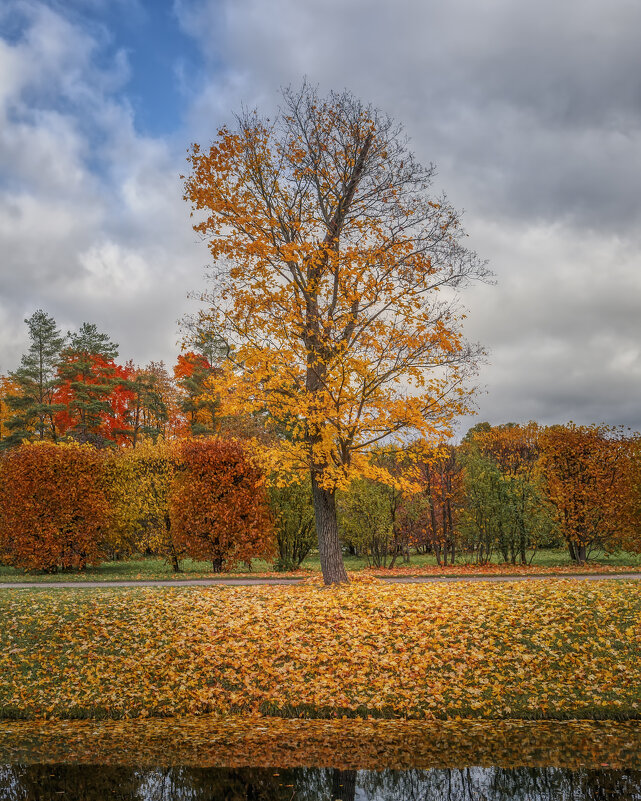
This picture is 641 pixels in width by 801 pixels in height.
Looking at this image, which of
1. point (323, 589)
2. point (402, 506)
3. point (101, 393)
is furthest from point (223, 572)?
point (101, 393)

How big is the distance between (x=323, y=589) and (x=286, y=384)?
4.36 m

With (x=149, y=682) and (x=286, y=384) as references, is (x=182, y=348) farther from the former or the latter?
(x=149, y=682)

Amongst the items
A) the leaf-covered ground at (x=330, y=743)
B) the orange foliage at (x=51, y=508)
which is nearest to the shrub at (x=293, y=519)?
the orange foliage at (x=51, y=508)

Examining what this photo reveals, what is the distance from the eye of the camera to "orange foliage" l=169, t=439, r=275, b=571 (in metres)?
20.3

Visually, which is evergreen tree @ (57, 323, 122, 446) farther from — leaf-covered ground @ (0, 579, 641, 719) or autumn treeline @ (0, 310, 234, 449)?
leaf-covered ground @ (0, 579, 641, 719)

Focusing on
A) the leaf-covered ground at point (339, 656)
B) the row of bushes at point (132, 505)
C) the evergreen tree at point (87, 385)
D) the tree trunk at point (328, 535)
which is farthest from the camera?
the evergreen tree at point (87, 385)

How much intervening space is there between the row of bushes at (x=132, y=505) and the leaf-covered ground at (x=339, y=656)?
8.98 metres

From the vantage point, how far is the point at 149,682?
28.4 ft

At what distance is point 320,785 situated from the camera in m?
5.55

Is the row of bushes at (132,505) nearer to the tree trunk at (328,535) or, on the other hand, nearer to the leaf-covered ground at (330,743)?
the tree trunk at (328,535)

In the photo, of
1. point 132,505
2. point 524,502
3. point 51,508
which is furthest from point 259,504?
point 524,502

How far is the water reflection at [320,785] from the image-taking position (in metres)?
5.30

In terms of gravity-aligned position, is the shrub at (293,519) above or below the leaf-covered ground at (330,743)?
above

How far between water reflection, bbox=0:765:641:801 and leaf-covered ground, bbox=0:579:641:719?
189 cm
